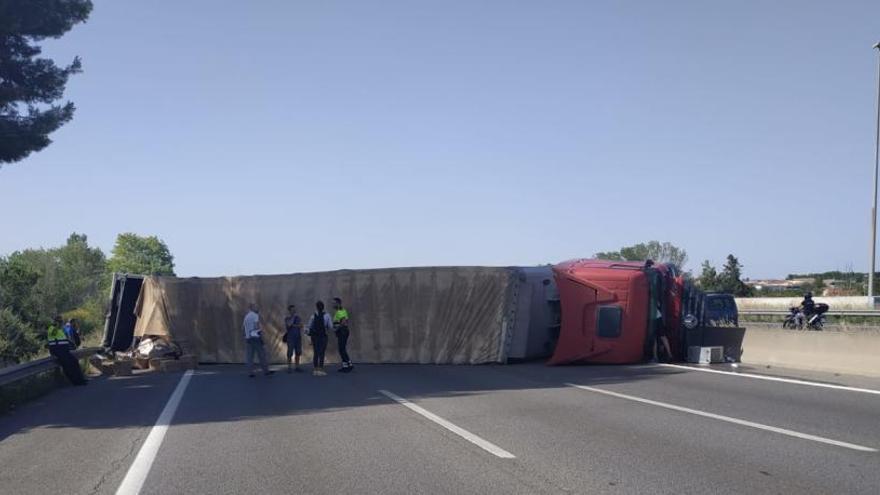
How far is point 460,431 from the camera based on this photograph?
35.1ft

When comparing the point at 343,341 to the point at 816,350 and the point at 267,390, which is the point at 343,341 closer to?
the point at 267,390

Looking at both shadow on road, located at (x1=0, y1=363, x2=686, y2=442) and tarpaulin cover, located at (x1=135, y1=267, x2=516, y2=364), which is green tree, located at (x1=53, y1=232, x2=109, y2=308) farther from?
shadow on road, located at (x1=0, y1=363, x2=686, y2=442)

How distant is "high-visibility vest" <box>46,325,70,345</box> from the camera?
18.4 m

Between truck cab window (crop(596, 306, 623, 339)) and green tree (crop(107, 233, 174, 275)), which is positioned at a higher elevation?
green tree (crop(107, 233, 174, 275))

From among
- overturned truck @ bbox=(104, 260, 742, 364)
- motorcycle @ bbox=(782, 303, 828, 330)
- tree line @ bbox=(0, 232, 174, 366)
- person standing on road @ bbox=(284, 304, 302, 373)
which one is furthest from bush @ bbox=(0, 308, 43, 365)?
motorcycle @ bbox=(782, 303, 828, 330)

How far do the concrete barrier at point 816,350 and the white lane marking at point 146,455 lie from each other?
12839mm

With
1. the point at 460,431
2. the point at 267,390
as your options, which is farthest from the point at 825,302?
the point at 460,431

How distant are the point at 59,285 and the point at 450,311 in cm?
4271

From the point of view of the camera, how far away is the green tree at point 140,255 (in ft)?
289

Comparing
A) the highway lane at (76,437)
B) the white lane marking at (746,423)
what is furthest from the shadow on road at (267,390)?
the white lane marking at (746,423)

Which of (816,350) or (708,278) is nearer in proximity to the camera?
(816,350)

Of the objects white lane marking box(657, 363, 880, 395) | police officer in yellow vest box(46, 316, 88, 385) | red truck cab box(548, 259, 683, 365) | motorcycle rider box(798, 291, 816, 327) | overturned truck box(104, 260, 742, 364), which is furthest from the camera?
motorcycle rider box(798, 291, 816, 327)

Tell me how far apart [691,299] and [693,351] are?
4.65 feet

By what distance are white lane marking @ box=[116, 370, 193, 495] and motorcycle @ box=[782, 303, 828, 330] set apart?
70.3 ft
